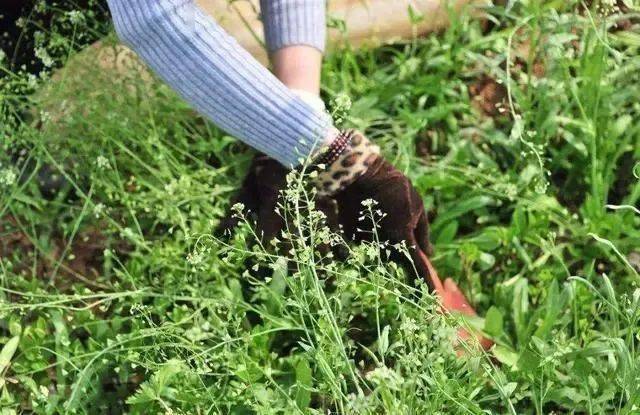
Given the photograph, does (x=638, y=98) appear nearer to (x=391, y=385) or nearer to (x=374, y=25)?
(x=374, y=25)

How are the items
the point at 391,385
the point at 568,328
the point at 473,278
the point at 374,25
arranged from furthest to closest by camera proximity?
the point at 374,25 < the point at 473,278 < the point at 568,328 < the point at 391,385

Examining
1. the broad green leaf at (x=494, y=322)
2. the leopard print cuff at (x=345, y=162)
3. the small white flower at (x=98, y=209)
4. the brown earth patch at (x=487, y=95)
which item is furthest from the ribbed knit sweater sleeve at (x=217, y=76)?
the brown earth patch at (x=487, y=95)

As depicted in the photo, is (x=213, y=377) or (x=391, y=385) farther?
(x=213, y=377)

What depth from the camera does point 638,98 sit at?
209 cm

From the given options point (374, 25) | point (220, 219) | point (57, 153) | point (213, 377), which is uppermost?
point (374, 25)

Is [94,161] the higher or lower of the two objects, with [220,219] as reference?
higher

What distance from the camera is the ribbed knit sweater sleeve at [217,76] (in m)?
1.57

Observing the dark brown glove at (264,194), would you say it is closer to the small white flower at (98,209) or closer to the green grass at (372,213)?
the green grass at (372,213)

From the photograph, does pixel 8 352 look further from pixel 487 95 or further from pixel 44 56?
pixel 487 95

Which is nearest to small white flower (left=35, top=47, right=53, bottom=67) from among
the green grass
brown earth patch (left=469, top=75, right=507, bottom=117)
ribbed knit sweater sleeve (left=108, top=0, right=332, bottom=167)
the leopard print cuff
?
the green grass

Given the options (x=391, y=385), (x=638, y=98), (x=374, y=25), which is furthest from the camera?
(x=374, y=25)

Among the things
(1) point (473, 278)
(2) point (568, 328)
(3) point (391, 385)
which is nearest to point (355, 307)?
(1) point (473, 278)

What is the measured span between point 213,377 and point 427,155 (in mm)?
767

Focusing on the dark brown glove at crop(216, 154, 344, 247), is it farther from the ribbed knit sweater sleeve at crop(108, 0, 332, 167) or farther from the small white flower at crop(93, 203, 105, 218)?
the small white flower at crop(93, 203, 105, 218)
